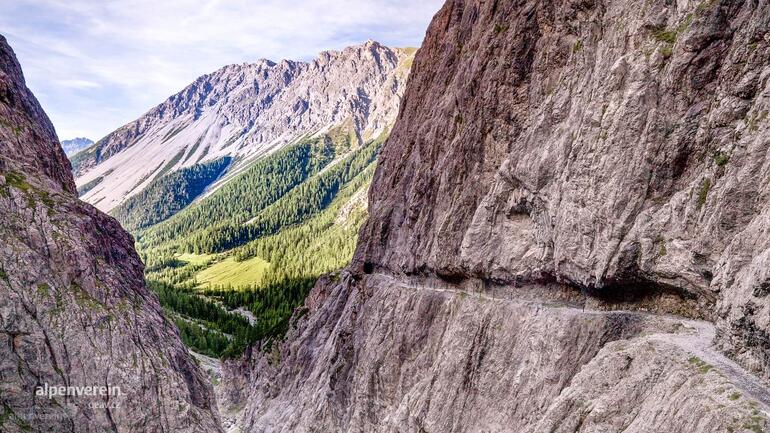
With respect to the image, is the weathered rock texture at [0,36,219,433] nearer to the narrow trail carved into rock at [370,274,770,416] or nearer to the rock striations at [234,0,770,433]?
the rock striations at [234,0,770,433]

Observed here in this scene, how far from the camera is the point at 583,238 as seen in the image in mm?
30797

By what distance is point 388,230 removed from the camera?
64.0m

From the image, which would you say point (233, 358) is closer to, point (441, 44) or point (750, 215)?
point (441, 44)

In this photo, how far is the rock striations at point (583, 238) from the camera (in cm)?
2229

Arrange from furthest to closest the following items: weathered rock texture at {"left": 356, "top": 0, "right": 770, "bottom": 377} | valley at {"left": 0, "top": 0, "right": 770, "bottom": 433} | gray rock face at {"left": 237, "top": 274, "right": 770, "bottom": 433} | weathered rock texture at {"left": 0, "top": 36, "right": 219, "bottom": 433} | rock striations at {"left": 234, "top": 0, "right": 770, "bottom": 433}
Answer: weathered rock texture at {"left": 0, "top": 36, "right": 219, "bottom": 433}
valley at {"left": 0, "top": 0, "right": 770, "bottom": 433}
weathered rock texture at {"left": 356, "top": 0, "right": 770, "bottom": 377}
rock striations at {"left": 234, "top": 0, "right": 770, "bottom": 433}
gray rock face at {"left": 237, "top": 274, "right": 770, "bottom": 433}

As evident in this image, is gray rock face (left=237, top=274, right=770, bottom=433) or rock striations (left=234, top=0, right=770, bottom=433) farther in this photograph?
rock striations (left=234, top=0, right=770, bottom=433)

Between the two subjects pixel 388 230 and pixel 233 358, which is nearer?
pixel 388 230

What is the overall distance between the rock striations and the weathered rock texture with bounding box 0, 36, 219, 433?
679 inches

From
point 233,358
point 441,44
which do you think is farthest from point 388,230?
point 233,358

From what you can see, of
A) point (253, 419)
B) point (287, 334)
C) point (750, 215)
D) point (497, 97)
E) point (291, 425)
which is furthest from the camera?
point (287, 334)

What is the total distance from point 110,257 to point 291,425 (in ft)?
102

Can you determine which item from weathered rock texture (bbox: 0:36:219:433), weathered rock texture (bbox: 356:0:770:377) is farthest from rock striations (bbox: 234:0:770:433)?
weathered rock texture (bbox: 0:36:219:433)

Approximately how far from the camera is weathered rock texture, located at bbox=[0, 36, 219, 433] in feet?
165

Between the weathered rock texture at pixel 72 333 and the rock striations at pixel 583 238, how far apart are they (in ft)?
56.6
